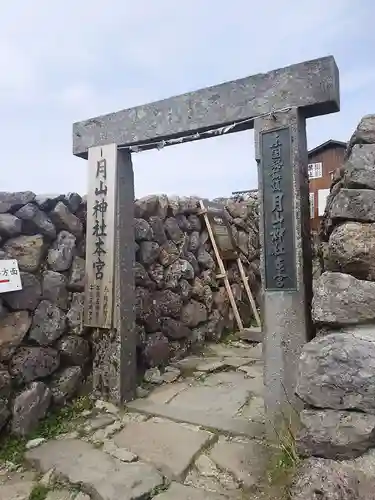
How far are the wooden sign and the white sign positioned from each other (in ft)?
14.2

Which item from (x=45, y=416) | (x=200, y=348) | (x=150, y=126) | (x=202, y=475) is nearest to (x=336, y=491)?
(x=202, y=475)

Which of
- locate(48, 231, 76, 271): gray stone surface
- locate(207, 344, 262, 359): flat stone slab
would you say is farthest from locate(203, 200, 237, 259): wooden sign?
locate(48, 231, 76, 271): gray stone surface

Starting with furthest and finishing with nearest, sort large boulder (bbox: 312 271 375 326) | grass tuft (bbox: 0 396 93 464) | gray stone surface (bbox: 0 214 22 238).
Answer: gray stone surface (bbox: 0 214 22 238) < grass tuft (bbox: 0 396 93 464) < large boulder (bbox: 312 271 375 326)

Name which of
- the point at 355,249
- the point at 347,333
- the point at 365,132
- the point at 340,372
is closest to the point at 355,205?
the point at 355,249

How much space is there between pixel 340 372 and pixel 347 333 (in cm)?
Answer: 21

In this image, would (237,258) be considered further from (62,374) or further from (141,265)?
(62,374)

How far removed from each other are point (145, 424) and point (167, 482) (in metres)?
0.97

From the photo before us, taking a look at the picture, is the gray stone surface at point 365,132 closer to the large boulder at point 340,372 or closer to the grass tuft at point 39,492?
the large boulder at point 340,372

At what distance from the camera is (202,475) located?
9.55 ft

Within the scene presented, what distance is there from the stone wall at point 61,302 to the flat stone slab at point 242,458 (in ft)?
5.81

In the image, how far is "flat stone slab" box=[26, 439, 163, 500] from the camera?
2.69 metres

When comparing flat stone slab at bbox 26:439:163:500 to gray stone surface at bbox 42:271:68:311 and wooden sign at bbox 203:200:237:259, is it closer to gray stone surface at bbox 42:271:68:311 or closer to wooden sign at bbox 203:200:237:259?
gray stone surface at bbox 42:271:68:311

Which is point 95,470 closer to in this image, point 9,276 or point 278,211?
point 9,276

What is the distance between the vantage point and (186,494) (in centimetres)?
267
